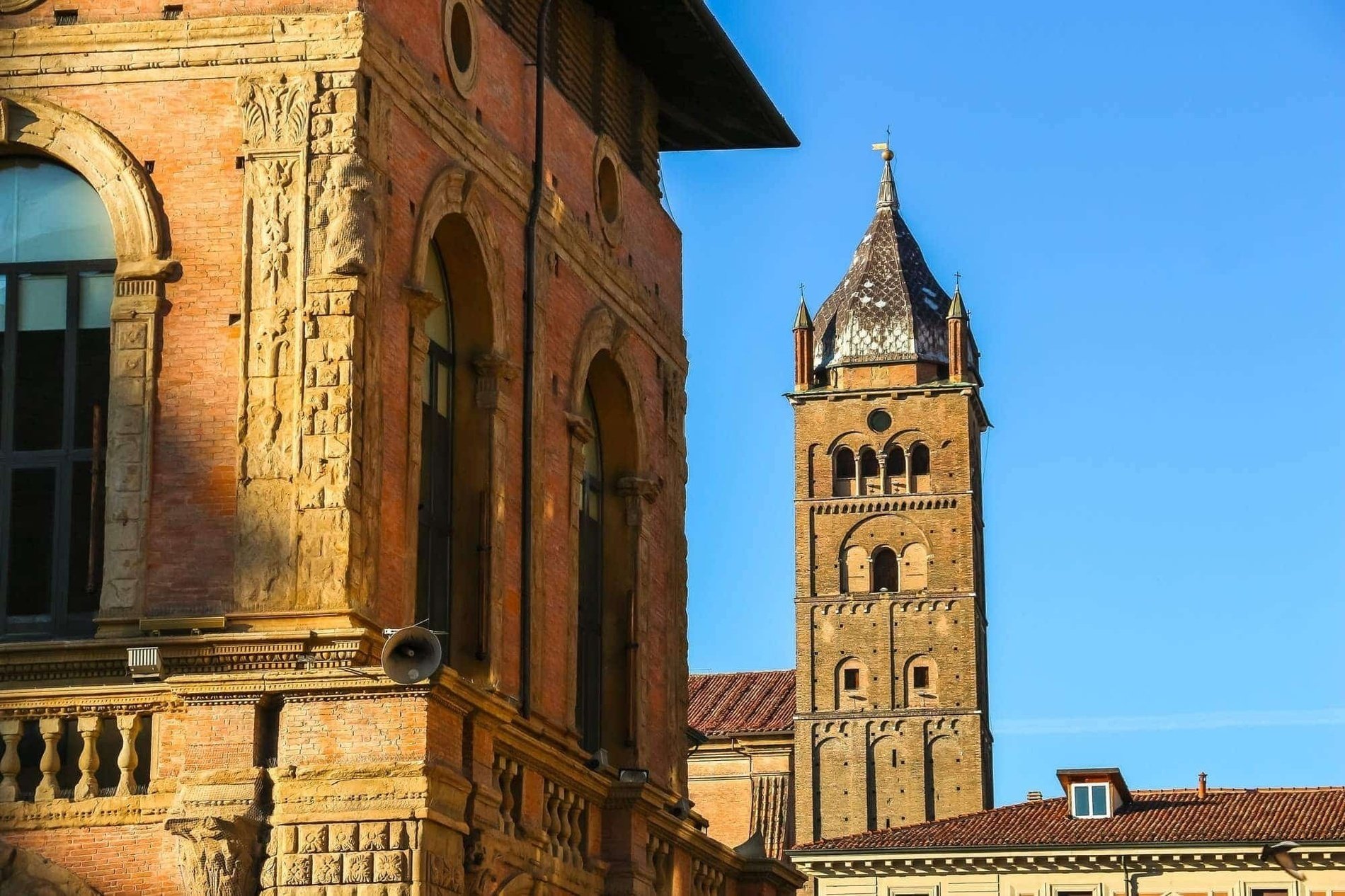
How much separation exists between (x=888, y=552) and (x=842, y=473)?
4.80 metres

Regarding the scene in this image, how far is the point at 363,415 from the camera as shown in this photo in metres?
20.5

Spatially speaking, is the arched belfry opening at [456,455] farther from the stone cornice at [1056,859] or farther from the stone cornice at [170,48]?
the stone cornice at [1056,859]

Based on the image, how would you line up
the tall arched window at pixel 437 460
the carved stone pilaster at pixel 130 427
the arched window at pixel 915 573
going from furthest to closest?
the arched window at pixel 915 573 < the tall arched window at pixel 437 460 < the carved stone pilaster at pixel 130 427

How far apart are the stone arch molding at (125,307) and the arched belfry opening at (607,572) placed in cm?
722

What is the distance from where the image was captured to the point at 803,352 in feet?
432

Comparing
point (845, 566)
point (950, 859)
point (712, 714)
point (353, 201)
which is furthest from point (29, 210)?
point (845, 566)

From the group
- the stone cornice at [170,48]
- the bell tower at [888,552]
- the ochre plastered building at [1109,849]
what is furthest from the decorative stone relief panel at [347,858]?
the bell tower at [888,552]

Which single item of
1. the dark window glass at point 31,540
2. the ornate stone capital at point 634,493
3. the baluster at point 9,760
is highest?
the ornate stone capital at point 634,493

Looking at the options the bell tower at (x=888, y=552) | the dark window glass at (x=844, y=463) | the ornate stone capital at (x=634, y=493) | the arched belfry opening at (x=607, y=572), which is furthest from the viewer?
the dark window glass at (x=844, y=463)

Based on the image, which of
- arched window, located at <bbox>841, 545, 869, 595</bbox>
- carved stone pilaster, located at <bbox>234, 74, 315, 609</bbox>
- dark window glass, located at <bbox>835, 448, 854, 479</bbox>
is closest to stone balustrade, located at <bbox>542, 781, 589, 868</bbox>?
carved stone pilaster, located at <bbox>234, 74, 315, 609</bbox>

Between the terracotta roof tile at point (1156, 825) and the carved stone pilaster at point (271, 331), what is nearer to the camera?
the carved stone pilaster at point (271, 331)

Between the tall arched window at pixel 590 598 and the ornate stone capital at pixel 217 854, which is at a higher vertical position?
the tall arched window at pixel 590 598

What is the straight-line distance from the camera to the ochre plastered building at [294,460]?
1775 centimetres

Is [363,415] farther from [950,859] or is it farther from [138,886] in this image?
[950,859]
